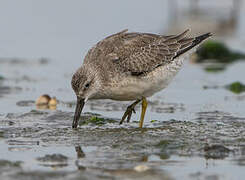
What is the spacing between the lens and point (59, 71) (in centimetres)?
1345

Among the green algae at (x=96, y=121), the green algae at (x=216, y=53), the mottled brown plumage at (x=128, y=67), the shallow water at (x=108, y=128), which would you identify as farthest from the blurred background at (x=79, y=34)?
the green algae at (x=96, y=121)

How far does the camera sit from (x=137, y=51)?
30.7 feet

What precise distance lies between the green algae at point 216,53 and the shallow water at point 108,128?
0.55m

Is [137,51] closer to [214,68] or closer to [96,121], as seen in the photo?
[96,121]

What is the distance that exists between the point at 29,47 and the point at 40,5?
4.96 metres

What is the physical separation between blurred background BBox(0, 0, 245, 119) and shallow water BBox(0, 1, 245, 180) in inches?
1.5

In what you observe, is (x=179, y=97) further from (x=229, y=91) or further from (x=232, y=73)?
(x=232, y=73)

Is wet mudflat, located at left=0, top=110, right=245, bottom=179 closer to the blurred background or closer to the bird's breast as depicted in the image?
the bird's breast

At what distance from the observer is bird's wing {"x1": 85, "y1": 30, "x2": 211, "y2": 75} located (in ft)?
29.7

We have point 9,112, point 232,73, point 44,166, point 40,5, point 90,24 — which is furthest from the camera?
point 40,5

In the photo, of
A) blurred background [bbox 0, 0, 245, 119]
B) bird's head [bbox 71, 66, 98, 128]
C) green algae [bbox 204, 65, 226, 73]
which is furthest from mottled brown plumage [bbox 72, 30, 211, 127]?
green algae [bbox 204, 65, 226, 73]

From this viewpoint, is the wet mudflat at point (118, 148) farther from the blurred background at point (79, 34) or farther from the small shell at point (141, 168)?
the blurred background at point (79, 34)

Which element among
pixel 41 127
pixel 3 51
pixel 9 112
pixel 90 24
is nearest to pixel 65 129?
pixel 41 127

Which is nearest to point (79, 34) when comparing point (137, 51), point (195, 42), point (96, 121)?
point (195, 42)
